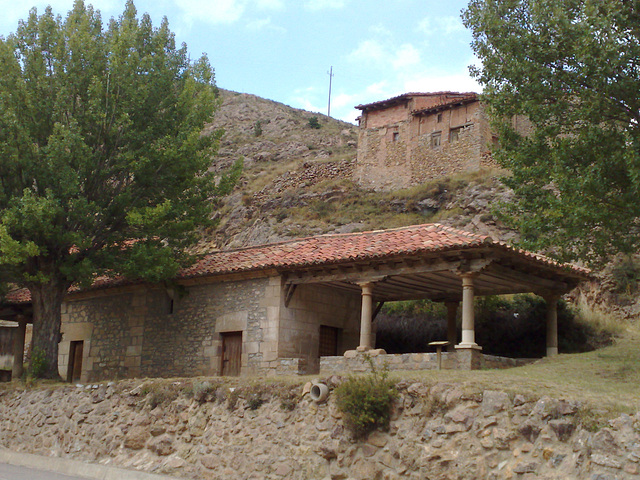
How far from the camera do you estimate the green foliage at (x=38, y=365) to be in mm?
17422

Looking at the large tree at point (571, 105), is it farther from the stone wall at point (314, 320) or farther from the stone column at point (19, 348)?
the stone column at point (19, 348)

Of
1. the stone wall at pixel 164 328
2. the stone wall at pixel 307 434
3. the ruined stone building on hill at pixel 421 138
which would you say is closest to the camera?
the stone wall at pixel 307 434

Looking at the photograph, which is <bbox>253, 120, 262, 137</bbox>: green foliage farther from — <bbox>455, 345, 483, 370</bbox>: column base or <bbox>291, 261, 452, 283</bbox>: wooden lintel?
<bbox>455, 345, 483, 370</bbox>: column base

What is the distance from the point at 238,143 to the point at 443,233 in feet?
143

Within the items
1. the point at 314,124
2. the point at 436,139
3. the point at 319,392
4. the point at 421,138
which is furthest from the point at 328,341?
the point at 314,124

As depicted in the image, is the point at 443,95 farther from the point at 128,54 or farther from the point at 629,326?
the point at 128,54

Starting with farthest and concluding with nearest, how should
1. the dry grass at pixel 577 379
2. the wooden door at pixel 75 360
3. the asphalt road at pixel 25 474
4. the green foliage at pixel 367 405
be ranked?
the wooden door at pixel 75 360, the asphalt road at pixel 25 474, the green foliage at pixel 367 405, the dry grass at pixel 577 379

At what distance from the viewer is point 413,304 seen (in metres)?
22.0

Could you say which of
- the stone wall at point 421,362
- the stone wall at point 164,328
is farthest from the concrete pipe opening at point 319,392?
the stone wall at point 164,328

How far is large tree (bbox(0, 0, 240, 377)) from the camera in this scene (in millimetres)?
16828

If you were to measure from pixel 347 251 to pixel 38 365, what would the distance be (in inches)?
324

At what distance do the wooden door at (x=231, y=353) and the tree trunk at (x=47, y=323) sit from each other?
14.2 feet

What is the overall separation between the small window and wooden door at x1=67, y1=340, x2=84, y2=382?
25098mm

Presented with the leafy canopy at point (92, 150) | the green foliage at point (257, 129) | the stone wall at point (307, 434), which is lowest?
the stone wall at point (307, 434)
